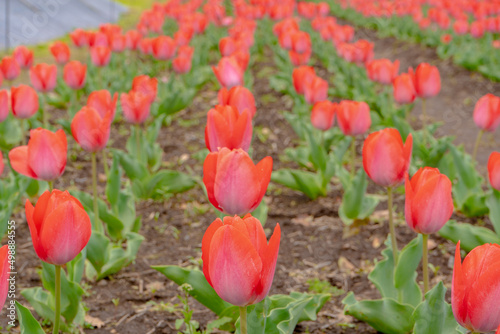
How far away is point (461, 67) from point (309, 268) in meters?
6.07

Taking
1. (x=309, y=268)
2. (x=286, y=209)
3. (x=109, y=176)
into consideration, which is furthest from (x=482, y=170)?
(x=109, y=176)

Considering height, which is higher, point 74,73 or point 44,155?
point 44,155

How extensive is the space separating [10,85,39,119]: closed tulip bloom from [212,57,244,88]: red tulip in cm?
101

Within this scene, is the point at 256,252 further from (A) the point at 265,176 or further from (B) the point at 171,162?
(B) the point at 171,162

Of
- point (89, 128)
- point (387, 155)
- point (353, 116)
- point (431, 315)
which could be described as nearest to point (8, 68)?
point (89, 128)

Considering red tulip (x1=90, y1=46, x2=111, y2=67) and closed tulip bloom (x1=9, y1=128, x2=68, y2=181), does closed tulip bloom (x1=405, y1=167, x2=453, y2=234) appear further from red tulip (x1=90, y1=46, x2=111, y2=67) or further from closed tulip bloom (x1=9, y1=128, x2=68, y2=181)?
red tulip (x1=90, y1=46, x2=111, y2=67)

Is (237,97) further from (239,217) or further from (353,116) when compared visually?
(239,217)

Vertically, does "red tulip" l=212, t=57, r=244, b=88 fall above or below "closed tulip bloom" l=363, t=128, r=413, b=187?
below

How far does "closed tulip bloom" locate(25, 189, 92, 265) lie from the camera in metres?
1.32

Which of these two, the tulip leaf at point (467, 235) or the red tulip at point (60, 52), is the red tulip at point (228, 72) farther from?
the red tulip at point (60, 52)

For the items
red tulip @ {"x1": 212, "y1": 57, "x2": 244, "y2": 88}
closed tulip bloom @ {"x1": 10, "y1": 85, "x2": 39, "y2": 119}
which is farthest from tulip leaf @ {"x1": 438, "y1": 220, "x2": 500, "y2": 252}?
closed tulip bloom @ {"x1": 10, "y1": 85, "x2": 39, "y2": 119}

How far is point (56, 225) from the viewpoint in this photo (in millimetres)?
1320

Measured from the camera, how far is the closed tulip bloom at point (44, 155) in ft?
5.89

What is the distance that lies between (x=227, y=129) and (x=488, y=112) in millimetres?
1531
